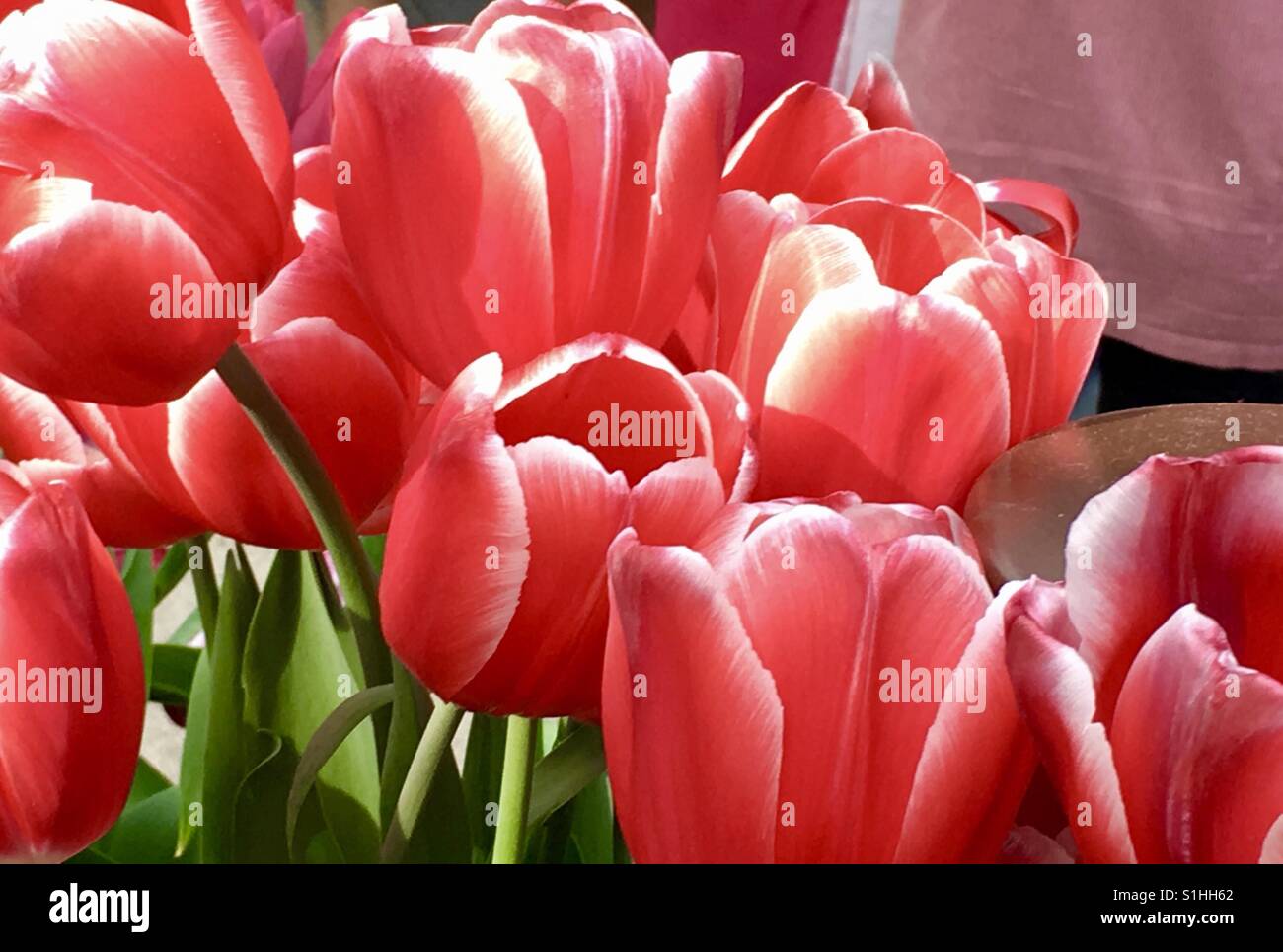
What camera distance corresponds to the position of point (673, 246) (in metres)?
0.16

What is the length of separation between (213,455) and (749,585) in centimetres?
7

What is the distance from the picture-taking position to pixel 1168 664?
126 millimetres

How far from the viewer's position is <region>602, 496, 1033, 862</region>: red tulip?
131 millimetres

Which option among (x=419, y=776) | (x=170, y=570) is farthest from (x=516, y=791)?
(x=170, y=570)

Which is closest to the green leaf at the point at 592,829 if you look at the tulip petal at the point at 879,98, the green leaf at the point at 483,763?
the green leaf at the point at 483,763

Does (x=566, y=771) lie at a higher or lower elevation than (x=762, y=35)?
lower

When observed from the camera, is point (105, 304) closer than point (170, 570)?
Yes

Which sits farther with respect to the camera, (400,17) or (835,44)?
(835,44)

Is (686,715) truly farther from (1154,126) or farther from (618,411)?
(1154,126)

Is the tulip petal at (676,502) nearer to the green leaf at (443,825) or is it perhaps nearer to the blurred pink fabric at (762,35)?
the green leaf at (443,825)

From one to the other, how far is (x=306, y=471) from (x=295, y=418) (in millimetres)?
15

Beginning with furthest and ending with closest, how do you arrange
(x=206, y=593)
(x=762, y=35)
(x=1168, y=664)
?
(x=762, y=35)
(x=206, y=593)
(x=1168, y=664)
